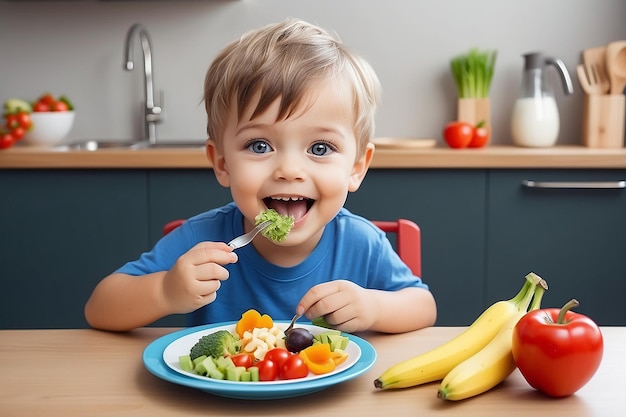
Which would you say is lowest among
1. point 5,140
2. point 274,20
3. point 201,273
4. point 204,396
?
point 204,396

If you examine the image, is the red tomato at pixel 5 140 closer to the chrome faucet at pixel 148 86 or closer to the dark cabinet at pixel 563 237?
the chrome faucet at pixel 148 86

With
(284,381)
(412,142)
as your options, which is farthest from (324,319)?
(412,142)

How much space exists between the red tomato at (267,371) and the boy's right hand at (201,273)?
0.60 feet

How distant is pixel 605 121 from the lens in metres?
2.93

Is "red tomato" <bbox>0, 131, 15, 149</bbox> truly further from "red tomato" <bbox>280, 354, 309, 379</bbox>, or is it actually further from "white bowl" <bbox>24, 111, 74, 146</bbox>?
"red tomato" <bbox>280, 354, 309, 379</bbox>

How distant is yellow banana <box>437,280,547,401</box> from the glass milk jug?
6.77 feet

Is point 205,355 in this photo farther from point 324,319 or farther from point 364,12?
point 364,12

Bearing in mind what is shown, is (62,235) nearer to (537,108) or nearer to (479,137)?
(479,137)

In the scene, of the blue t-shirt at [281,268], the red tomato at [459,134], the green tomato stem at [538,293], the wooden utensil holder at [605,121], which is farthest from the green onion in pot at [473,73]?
the green tomato stem at [538,293]

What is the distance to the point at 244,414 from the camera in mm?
872

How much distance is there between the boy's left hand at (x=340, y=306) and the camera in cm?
112

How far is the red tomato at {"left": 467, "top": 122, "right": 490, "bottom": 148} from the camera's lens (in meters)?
2.88

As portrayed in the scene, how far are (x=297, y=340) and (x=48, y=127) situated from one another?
231 centimetres

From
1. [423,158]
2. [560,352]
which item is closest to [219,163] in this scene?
[560,352]
